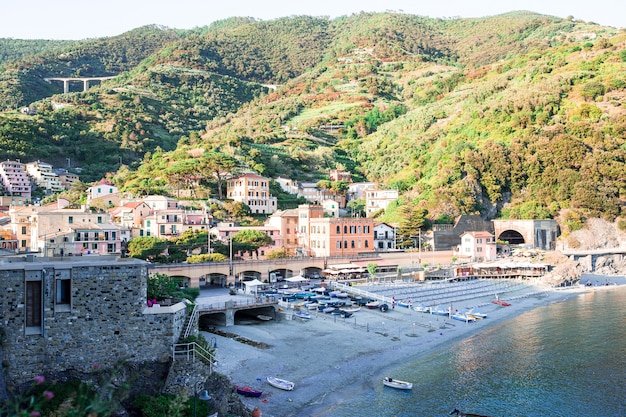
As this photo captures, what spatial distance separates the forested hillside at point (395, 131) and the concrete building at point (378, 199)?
3012mm

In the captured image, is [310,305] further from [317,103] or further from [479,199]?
[317,103]

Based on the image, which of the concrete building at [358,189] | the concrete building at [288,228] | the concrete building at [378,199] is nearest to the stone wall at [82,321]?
the concrete building at [288,228]

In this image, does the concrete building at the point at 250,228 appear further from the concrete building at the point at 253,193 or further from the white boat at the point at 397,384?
the white boat at the point at 397,384

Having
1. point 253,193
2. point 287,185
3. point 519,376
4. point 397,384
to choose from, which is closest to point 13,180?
point 253,193

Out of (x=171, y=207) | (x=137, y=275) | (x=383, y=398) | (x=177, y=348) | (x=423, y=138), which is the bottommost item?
(x=383, y=398)

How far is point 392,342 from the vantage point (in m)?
39.3

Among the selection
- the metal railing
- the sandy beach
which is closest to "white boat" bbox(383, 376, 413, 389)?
→ the sandy beach

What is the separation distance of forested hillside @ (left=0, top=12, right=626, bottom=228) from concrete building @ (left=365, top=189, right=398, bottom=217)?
3012mm

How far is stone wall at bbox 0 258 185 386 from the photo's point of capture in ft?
63.8

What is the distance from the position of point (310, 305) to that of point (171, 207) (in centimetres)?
2836

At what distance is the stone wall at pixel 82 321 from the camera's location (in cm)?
1944

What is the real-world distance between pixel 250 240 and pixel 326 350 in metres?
31.0

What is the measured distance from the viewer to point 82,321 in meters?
20.3

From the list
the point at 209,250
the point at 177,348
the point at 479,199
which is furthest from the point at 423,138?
the point at 177,348
